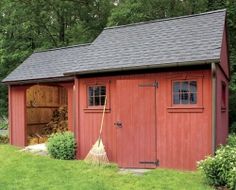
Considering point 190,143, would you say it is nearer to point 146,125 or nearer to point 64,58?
point 146,125

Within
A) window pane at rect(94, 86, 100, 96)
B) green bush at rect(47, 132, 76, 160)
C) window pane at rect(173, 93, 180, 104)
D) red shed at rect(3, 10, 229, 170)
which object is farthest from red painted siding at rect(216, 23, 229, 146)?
green bush at rect(47, 132, 76, 160)

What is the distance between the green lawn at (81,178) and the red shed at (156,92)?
66 centimetres

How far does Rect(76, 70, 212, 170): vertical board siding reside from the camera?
813 cm

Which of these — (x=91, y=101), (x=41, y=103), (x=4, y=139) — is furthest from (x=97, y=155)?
(x=4, y=139)

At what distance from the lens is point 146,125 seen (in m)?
8.80

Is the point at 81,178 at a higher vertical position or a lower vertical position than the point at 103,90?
lower

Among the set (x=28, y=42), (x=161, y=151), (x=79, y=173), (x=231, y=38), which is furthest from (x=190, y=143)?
(x=28, y=42)

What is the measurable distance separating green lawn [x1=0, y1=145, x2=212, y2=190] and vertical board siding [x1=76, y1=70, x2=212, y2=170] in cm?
46

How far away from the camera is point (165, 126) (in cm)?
860

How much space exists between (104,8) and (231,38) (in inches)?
344

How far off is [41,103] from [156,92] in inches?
292

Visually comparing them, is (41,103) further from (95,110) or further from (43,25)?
(43,25)

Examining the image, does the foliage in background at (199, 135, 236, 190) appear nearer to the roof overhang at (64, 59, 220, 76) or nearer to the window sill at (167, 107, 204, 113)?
the window sill at (167, 107, 204, 113)

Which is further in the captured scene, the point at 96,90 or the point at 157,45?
the point at 96,90
